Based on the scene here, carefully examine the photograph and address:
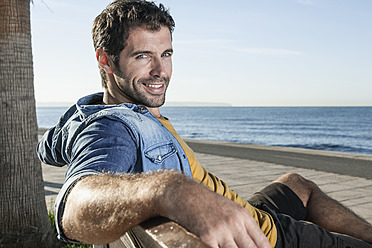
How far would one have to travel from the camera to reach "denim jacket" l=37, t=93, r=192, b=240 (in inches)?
55.9

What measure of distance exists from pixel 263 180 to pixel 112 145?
19.4 feet

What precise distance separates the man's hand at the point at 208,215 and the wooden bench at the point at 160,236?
0.03m

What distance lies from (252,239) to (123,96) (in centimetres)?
128

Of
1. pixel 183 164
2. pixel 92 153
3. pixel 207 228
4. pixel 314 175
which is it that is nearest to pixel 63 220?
pixel 92 153

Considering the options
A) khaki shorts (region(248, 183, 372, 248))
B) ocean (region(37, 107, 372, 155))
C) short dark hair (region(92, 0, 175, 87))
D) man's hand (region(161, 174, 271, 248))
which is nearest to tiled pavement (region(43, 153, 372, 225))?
khaki shorts (region(248, 183, 372, 248))

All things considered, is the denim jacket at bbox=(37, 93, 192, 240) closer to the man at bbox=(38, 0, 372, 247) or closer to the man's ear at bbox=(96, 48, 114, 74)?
the man at bbox=(38, 0, 372, 247)

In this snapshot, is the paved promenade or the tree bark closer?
the tree bark

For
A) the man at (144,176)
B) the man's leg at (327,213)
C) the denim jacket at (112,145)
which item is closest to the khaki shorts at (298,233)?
the man at (144,176)

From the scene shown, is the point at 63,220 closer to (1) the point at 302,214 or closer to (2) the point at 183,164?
(2) the point at 183,164

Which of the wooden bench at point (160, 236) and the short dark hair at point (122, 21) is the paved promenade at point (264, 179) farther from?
the wooden bench at point (160, 236)

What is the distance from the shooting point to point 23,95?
12.3ft

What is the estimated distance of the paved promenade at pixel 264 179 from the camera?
581 centimetres

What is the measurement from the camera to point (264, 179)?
7293 millimetres

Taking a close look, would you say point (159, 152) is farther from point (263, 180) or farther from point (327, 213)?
point (263, 180)
